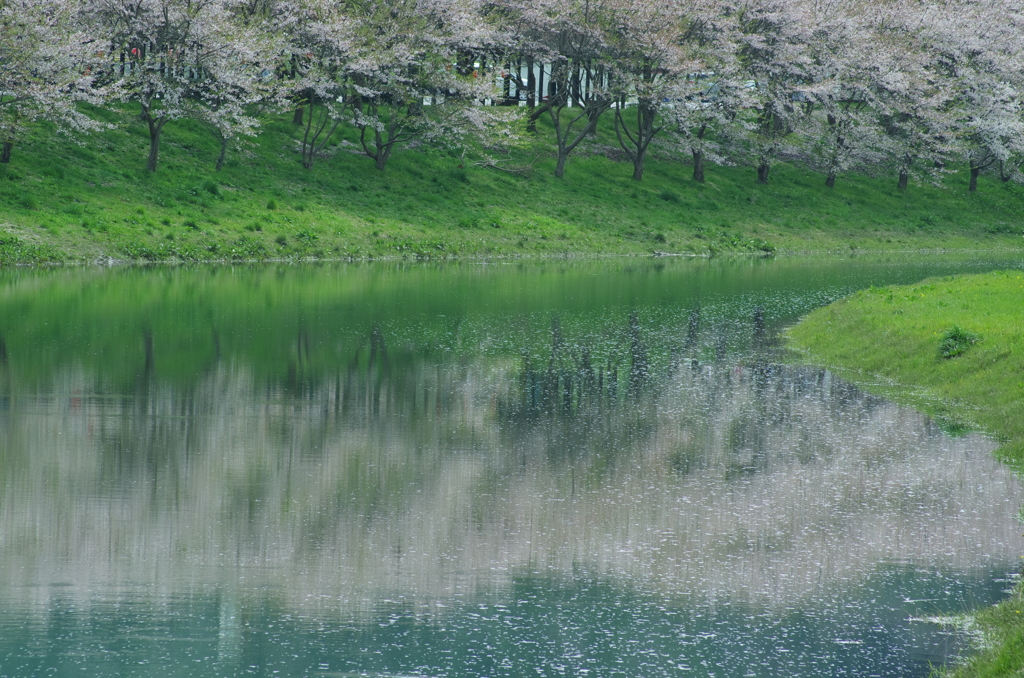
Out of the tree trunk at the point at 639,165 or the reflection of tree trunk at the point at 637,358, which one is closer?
the reflection of tree trunk at the point at 637,358

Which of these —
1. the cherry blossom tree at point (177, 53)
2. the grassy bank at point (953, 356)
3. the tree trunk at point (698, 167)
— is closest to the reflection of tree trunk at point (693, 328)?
the grassy bank at point (953, 356)

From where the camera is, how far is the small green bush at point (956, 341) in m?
22.9

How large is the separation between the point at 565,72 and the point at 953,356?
5604cm

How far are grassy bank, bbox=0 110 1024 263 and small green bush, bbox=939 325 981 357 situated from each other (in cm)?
3421

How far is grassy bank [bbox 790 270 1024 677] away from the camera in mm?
9969

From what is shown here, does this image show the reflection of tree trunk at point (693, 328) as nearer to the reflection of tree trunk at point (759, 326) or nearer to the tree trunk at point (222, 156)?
the reflection of tree trunk at point (759, 326)

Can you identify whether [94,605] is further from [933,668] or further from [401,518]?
[933,668]

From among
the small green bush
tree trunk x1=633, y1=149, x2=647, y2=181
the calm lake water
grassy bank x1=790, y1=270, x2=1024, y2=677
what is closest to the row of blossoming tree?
tree trunk x1=633, y1=149, x2=647, y2=181

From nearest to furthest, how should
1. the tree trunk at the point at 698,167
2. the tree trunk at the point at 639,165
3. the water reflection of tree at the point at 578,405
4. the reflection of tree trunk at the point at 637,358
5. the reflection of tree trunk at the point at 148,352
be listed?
the water reflection of tree at the point at 578,405
the reflection of tree trunk at the point at 148,352
the reflection of tree trunk at the point at 637,358
the tree trunk at the point at 639,165
the tree trunk at the point at 698,167

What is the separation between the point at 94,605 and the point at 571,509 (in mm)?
5266

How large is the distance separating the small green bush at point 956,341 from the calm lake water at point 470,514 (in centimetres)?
226

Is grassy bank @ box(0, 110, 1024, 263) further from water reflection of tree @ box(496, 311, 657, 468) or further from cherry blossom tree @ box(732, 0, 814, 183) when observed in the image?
water reflection of tree @ box(496, 311, 657, 468)

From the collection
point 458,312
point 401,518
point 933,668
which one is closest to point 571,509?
point 401,518

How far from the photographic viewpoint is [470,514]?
12836 mm
